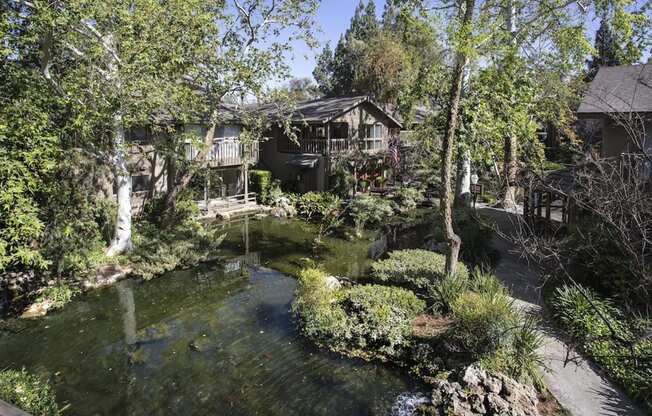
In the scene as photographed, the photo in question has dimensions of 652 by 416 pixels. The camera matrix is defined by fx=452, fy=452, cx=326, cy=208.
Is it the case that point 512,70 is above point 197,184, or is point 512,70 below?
above

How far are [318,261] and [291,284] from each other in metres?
2.55

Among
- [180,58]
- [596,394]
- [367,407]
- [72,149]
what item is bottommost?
[367,407]

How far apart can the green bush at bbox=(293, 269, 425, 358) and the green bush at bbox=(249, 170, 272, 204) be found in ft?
54.3

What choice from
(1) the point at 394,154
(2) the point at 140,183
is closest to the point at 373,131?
(1) the point at 394,154

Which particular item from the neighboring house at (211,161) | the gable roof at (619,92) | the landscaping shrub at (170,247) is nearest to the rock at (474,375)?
the gable roof at (619,92)

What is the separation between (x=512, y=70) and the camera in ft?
53.2

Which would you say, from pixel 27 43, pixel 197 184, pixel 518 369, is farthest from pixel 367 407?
pixel 197 184

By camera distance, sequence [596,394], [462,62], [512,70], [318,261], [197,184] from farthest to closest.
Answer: [197,184] → [318,261] → [512,70] → [462,62] → [596,394]

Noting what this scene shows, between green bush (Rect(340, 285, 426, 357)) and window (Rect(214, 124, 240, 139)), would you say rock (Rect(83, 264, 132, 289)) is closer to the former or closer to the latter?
green bush (Rect(340, 285, 426, 357))

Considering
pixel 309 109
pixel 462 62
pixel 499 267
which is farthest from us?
pixel 309 109

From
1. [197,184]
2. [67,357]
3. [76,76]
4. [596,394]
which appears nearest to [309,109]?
[197,184]

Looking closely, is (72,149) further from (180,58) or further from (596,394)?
(596,394)

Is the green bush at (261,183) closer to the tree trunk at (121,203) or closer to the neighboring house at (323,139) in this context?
the neighboring house at (323,139)

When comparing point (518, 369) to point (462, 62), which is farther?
point (462, 62)
